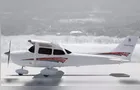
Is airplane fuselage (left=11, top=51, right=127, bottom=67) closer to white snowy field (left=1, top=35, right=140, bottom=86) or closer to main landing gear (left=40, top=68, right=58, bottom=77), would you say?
main landing gear (left=40, top=68, right=58, bottom=77)

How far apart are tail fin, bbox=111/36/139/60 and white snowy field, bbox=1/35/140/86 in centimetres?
31

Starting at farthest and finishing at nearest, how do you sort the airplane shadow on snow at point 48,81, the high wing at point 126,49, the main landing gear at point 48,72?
1. the high wing at point 126,49
2. the main landing gear at point 48,72
3. the airplane shadow on snow at point 48,81

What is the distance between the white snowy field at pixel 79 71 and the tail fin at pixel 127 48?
12.4 inches

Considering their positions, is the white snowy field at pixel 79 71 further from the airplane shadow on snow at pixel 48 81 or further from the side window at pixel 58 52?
the side window at pixel 58 52

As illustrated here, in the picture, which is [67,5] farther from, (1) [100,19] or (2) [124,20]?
(2) [124,20]

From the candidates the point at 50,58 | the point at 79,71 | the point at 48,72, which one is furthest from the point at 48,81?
the point at 79,71

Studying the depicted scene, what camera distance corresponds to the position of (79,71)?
178 inches

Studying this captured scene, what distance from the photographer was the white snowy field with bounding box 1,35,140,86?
3865 mm

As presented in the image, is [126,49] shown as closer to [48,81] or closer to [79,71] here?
[79,71]

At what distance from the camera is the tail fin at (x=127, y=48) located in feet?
14.2

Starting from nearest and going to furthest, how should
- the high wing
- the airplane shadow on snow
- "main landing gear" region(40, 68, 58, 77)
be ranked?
1. the airplane shadow on snow
2. "main landing gear" region(40, 68, 58, 77)
3. the high wing

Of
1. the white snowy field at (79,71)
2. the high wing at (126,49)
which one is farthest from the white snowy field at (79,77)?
the high wing at (126,49)

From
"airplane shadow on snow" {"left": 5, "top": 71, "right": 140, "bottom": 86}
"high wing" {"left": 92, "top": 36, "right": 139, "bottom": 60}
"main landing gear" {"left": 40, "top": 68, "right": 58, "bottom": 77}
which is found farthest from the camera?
"high wing" {"left": 92, "top": 36, "right": 139, "bottom": 60}

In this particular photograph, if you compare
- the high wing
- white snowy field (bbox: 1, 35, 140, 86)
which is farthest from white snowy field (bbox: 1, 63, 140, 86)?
the high wing
